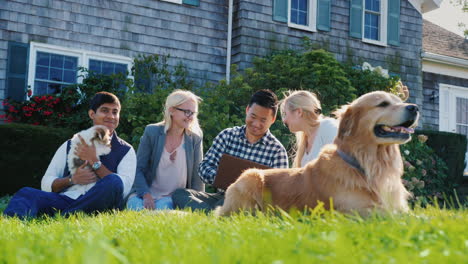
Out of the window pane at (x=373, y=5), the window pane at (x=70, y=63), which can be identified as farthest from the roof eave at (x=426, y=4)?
the window pane at (x=70, y=63)

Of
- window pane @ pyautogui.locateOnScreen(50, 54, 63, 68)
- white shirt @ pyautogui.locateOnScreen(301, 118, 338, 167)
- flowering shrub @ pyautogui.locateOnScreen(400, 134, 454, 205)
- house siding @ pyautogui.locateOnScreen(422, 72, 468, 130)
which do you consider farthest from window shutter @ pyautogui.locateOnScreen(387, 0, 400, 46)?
white shirt @ pyautogui.locateOnScreen(301, 118, 338, 167)

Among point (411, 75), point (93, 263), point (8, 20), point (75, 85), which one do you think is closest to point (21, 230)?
point (93, 263)

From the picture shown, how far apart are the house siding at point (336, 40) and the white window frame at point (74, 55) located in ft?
9.23

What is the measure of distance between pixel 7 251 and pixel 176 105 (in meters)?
3.56

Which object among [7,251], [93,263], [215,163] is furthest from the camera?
[215,163]

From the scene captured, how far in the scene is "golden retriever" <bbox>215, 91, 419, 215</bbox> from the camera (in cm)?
349

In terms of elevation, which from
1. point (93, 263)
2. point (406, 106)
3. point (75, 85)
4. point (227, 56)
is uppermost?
point (227, 56)

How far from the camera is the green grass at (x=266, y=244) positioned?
5.70ft

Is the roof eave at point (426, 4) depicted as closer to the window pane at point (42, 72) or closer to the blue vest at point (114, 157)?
A: the window pane at point (42, 72)

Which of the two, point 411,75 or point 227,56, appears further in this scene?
point 411,75

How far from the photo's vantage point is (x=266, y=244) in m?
2.10

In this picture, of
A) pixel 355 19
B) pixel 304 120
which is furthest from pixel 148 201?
pixel 355 19

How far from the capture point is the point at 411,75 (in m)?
14.7

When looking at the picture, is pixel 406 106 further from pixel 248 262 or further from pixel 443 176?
pixel 443 176
